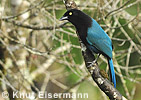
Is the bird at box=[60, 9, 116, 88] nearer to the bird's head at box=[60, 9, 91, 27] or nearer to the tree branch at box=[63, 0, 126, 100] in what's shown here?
the bird's head at box=[60, 9, 91, 27]

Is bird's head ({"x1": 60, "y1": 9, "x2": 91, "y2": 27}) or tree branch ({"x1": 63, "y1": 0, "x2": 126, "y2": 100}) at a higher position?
bird's head ({"x1": 60, "y1": 9, "x2": 91, "y2": 27})

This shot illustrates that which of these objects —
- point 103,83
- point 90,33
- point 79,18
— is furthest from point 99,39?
point 103,83

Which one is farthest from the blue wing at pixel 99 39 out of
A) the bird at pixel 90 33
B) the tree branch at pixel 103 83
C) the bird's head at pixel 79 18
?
the tree branch at pixel 103 83

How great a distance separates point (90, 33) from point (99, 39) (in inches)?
8.4

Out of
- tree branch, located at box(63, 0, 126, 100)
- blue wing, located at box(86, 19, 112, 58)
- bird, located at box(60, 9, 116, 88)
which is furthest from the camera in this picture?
blue wing, located at box(86, 19, 112, 58)

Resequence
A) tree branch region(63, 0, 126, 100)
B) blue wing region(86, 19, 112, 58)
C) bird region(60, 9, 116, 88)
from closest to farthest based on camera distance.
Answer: tree branch region(63, 0, 126, 100)
bird region(60, 9, 116, 88)
blue wing region(86, 19, 112, 58)

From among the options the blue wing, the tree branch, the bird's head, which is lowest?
the tree branch

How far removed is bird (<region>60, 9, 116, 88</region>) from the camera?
3953 millimetres

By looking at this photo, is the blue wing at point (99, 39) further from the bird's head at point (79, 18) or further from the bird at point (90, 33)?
the bird's head at point (79, 18)

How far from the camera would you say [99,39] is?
14.0 ft

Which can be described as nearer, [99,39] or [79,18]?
[79,18]

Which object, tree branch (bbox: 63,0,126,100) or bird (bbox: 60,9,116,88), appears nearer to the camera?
tree branch (bbox: 63,0,126,100)

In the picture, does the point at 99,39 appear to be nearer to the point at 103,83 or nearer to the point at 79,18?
the point at 79,18

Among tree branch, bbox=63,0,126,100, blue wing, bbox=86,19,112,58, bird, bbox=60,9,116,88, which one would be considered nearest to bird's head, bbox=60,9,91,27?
bird, bbox=60,9,116,88
